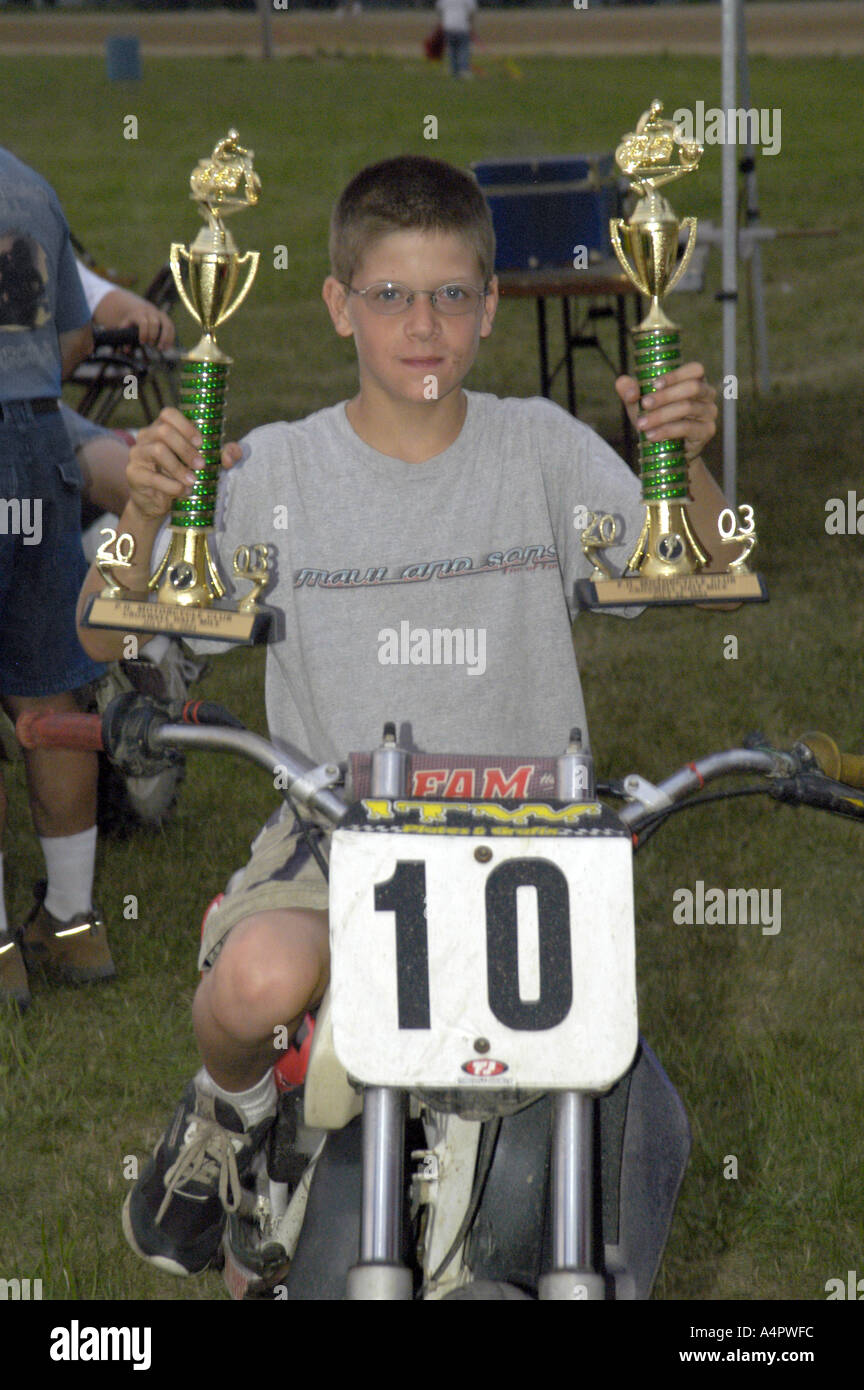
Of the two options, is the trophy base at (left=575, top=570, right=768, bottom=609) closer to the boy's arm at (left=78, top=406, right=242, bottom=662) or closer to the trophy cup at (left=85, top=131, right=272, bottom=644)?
the trophy cup at (left=85, top=131, right=272, bottom=644)

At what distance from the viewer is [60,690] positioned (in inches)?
154

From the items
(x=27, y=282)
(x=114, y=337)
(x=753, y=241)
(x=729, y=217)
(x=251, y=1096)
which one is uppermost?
(x=753, y=241)

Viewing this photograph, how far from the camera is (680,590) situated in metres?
2.17

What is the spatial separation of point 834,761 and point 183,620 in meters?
0.86

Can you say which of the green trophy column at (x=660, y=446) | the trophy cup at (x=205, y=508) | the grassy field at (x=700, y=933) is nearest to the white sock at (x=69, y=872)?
the grassy field at (x=700, y=933)

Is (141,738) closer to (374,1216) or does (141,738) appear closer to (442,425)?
(374,1216)

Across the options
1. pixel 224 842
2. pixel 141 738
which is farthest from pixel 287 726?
pixel 224 842

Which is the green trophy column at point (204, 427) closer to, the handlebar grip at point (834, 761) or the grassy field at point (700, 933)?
the handlebar grip at point (834, 761)

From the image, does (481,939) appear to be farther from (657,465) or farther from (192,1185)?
(192,1185)

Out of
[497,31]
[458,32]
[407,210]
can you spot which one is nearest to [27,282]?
Result: [407,210]

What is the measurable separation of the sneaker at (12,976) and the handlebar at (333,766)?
1935 millimetres

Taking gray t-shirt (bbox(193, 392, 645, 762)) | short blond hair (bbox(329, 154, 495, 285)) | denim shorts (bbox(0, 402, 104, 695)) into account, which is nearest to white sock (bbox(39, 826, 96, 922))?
denim shorts (bbox(0, 402, 104, 695))

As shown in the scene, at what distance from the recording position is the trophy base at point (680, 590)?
84.7 inches

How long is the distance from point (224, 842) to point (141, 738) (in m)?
2.82
